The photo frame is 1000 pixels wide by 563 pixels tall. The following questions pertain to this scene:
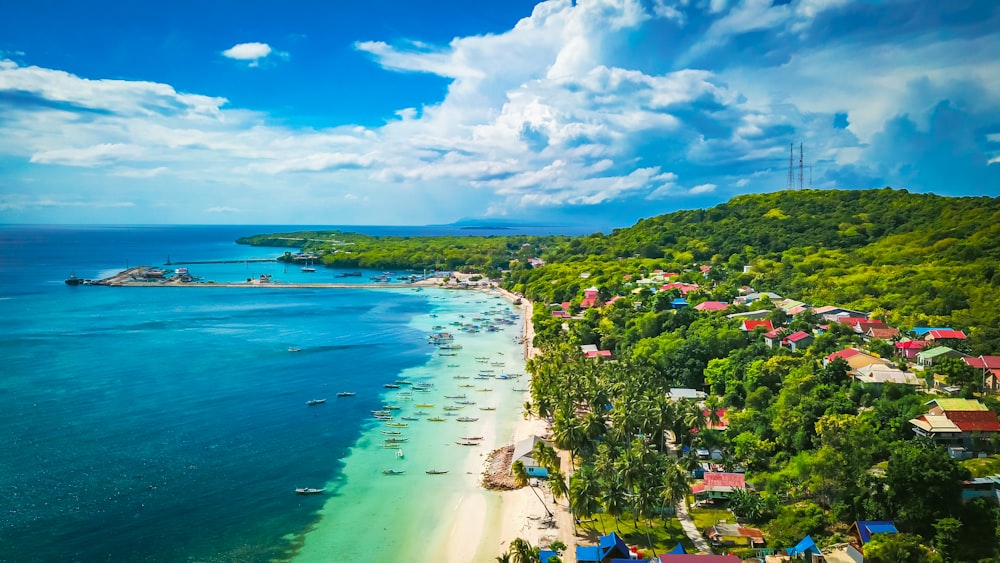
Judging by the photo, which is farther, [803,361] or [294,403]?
[294,403]

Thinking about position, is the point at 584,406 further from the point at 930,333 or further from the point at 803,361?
the point at 930,333

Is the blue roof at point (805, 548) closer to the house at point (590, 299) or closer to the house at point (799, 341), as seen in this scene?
the house at point (799, 341)

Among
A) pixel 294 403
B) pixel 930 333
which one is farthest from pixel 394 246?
pixel 930 333

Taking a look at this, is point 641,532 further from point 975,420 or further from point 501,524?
point 975,420

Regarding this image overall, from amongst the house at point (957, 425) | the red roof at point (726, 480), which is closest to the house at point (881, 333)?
the house at point (957, 425)

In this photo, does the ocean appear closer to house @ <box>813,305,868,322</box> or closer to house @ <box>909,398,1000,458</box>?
house @ <box>909,398,1000,458</box>

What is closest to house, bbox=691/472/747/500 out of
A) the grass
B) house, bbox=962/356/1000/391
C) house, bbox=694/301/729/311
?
the grass

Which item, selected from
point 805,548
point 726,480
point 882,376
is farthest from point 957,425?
point 805,548
